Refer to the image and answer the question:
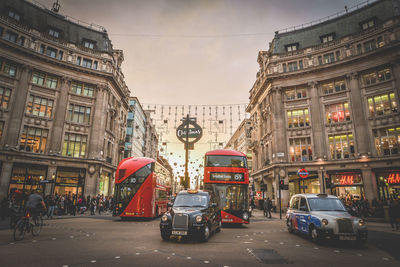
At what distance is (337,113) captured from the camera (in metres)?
29.5

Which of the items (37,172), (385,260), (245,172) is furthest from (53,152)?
(385,260)

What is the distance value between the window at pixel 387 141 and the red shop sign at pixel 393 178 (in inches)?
88.4

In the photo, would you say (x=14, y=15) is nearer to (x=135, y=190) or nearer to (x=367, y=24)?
(x=135, y=190)

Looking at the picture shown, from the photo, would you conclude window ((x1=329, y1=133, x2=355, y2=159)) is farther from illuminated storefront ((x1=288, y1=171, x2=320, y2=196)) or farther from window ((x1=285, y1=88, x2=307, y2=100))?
window ((x1=285, y1=88, x2=307, y2=100))

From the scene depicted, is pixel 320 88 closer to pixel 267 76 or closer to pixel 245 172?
pixel 267 76

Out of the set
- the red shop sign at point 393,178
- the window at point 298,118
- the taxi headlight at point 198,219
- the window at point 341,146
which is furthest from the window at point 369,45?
the taxi headlight at point 198,219

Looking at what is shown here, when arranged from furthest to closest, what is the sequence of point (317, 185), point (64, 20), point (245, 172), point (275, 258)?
1. point (64, 20)
2. point (317, 185)
3. point (245, 172)
4. point (275, 258)

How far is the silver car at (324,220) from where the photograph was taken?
8641 millimetres

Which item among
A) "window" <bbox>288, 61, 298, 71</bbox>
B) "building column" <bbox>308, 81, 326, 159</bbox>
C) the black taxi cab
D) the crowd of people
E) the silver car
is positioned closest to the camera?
the silver car

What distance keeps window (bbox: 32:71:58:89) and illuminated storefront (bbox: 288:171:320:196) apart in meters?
33.0

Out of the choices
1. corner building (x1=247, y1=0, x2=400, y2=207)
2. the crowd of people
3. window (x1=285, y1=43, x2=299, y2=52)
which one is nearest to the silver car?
corner building (x1=247, y1=0, x2=400, y2=207)

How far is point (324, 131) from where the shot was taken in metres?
29.6

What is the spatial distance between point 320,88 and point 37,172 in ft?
121

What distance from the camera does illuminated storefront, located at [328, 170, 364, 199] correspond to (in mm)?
26516
